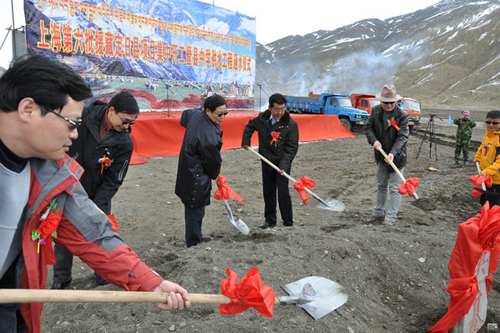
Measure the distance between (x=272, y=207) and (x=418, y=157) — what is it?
7.95 meters

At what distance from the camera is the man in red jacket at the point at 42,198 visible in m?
1.20

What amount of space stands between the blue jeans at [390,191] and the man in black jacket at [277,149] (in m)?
1.36

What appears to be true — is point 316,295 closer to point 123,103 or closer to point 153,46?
point 123,103

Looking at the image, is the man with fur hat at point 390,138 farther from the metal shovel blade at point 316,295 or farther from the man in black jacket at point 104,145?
the man in black jacket at point 104,145

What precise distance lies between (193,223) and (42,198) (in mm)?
2762

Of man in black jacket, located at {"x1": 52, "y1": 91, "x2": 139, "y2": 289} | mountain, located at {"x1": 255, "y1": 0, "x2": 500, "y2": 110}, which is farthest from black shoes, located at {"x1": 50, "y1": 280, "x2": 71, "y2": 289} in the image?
mountain, located at {"x1": 255, "y1": 0, "x2": 500, "y2": 110}

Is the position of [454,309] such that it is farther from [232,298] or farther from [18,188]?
[18,188]

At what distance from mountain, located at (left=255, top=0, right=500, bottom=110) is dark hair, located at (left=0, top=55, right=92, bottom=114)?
32.1m

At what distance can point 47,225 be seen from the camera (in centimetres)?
138

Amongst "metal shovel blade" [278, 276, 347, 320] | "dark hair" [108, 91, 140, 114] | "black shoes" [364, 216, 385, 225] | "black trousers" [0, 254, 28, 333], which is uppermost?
"dark hair" [108, 91, 140, 114]

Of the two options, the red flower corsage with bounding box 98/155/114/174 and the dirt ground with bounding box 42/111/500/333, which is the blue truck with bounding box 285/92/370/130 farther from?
the red flower corsage with bounding box 98/155/114/174

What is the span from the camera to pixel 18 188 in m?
1.25

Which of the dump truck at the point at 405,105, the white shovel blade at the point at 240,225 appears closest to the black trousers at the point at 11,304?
the white shovel blade at the point at 240,225

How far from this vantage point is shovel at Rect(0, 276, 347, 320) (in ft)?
4.20
